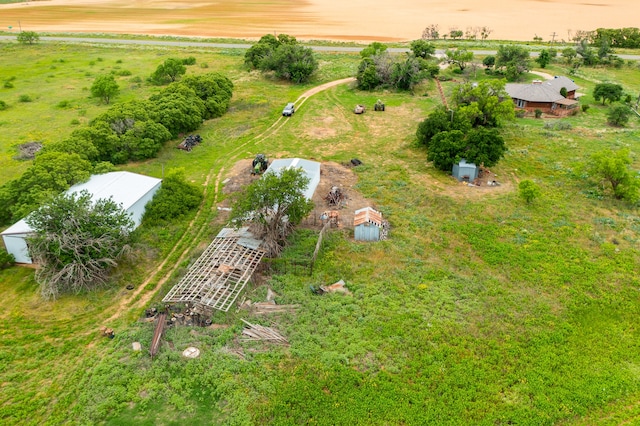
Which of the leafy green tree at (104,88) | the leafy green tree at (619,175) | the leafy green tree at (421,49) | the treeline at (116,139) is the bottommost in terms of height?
the leafy green tree at (619,175)

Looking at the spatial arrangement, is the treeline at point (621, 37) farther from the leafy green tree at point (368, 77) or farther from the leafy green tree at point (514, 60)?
the leafy green tree at point (368, 77)

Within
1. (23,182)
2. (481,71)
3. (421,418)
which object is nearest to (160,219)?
(23,182)

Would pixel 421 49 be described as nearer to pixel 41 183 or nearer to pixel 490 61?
pixel 490 61

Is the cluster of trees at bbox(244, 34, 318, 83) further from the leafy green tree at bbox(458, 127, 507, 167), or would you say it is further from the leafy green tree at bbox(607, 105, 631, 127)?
the leafy green tree at bbox(607, 105, 631, 127)

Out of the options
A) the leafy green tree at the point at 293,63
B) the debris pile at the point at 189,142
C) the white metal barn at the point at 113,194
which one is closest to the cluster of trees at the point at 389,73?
the leafy green tree at the point at 293,63

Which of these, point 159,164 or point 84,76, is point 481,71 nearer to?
point 159,164

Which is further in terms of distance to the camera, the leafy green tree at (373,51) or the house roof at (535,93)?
the leafy green tree at (373,51)
